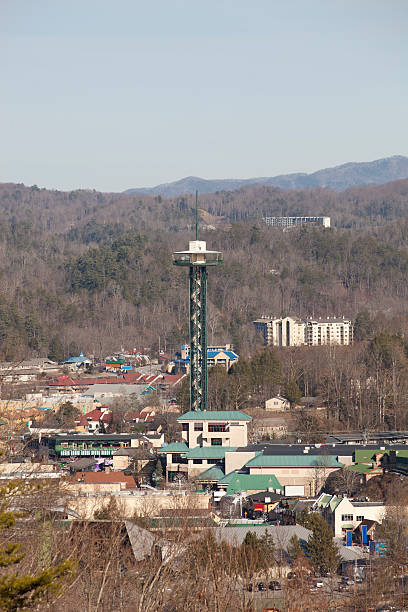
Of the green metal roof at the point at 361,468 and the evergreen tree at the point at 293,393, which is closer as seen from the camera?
the green metal roof at the point at 361,468

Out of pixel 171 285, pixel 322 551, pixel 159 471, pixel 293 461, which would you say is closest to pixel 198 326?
pixel 159 471

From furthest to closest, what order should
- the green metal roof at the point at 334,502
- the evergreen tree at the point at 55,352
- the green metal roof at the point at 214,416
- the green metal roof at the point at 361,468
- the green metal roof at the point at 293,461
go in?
the evergreen tree at the point at 55,352
the green metal roof at the point at 214,416
the green metal roof at the point at 293,461
the green metal roof at the point at 361,468
the green metal roof at the point at 334,502

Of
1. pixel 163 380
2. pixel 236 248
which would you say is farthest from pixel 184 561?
pixel 236 248

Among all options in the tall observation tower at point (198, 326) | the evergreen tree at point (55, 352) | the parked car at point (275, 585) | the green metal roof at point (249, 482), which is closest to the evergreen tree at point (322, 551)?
the parked car at point (275, 585)

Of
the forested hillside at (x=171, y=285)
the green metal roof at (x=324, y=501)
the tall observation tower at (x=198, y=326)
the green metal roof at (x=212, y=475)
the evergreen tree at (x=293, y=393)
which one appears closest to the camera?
the green metal roof at (x=324, y=501)

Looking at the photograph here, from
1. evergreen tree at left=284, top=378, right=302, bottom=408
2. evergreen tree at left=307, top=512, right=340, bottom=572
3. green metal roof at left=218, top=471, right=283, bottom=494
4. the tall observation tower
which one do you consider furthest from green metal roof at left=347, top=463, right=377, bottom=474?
evergreen tree at left=284, top=378, right=302, bottom=408

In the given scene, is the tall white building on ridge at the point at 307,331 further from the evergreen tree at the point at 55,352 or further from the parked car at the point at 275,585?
the parked car at the point at 275,585

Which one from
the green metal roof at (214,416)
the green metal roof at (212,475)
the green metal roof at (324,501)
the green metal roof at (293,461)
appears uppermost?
the green metal roof at (214,416)

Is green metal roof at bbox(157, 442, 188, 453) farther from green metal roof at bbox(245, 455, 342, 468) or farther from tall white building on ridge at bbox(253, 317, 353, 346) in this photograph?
tall white building on ridge at bbox(253, 317, 353, 346)
